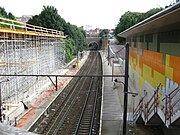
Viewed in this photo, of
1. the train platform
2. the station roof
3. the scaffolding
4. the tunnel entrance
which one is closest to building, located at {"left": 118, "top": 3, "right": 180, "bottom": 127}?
the station roof

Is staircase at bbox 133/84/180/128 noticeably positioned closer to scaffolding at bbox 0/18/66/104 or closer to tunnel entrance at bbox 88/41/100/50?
scaffolding at bbox 0/18/66/104

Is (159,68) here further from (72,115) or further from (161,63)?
(72,115)

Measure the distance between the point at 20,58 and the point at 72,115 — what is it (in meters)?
5.18

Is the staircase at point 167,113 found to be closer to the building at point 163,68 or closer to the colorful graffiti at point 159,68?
the building at point 163,68

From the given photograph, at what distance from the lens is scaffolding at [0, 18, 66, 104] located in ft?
39.3

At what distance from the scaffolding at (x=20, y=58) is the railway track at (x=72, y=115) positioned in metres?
2.09

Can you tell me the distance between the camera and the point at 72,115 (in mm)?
11891

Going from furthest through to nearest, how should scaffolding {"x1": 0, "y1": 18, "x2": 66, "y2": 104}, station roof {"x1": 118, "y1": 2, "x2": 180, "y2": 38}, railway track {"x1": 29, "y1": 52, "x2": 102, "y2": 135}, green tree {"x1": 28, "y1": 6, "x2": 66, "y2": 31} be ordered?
green tree {"x1": 28, "y1": 6, "x2": 66, "y2": 31}, scaffolding {"x1": 0, "y1": 18, "x2": 66, "y2": 104}, railway track {"x1": 29, "y1": 52, "x2": 102, "y2": 135}, station roof {"x1": 118, "y1": 2, "x2": 180, "y2": 38}

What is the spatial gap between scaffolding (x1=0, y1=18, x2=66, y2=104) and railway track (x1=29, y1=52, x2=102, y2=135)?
82.2 inches

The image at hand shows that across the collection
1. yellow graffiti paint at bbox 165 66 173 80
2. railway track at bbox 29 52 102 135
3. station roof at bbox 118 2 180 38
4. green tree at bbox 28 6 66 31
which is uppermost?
green tree at bbox 28 6 66 31

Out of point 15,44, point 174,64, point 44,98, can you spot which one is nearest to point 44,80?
point 44,98

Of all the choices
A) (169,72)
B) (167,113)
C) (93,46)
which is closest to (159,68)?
(169,72)

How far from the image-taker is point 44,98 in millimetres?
14727

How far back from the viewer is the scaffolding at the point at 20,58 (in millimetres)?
11977
